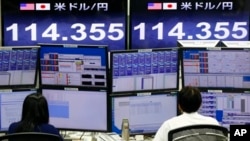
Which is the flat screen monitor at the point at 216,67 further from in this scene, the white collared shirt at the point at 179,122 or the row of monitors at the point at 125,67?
the white collared shirt at the point at 179,122

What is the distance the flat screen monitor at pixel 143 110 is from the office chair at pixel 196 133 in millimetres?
842

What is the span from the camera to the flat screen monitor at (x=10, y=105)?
355cm

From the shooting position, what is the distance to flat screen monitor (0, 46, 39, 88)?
3.55 meters

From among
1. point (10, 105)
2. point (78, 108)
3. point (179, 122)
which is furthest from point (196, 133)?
point (10, 105)

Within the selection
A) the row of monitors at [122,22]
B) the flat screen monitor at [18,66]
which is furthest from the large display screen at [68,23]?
the flat screen monitor at [18,66]

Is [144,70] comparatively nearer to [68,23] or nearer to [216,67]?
[216,67]

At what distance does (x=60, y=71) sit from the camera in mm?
3561

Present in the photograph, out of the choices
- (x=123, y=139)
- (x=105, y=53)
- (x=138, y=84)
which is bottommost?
(x=123, y=139)

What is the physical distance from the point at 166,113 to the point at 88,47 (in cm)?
74

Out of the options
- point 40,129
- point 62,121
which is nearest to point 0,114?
point 62,121

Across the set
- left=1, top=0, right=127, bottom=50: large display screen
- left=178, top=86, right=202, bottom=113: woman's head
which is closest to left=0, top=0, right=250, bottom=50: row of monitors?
left=1, top=0, right=127, bottom=50: large display screen

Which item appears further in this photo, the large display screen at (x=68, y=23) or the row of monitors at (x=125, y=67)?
the large display screen at (x=68, y=23)

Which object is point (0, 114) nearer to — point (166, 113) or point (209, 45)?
point (166, 113)

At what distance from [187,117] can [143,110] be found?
1.81ft
